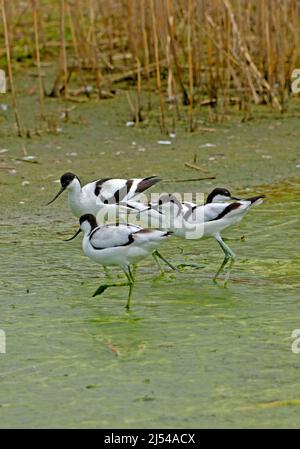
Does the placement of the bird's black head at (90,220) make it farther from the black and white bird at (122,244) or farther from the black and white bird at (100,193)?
the black and white bird at (100,193)

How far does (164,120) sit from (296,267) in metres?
3.98

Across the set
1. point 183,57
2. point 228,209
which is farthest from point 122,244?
point 183,57

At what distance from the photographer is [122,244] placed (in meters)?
5.60

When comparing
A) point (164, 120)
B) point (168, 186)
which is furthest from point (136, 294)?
point (164, 120)

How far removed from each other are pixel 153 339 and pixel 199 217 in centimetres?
131

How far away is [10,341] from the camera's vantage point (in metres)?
5.00

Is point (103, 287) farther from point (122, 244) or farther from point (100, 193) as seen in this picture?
point (100, 193)

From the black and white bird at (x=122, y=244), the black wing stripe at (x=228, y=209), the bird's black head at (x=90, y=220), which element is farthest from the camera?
the black wing stripe at (x=228, y=209)

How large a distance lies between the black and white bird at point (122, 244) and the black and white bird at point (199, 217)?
53 centimetres

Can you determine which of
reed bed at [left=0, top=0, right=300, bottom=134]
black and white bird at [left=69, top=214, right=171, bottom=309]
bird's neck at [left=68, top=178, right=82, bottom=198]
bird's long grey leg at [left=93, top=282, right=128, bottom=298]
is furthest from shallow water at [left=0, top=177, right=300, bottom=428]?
reed bed at [left=0, top=0, right=300, bottom=134]

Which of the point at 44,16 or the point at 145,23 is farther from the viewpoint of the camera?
the point at 44,16

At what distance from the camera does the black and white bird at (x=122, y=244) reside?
551cm

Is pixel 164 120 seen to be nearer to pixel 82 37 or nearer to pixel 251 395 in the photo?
pixel 82 37

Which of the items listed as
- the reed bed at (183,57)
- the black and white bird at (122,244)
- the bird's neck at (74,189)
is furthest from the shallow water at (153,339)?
the reed bed at (183,57)
